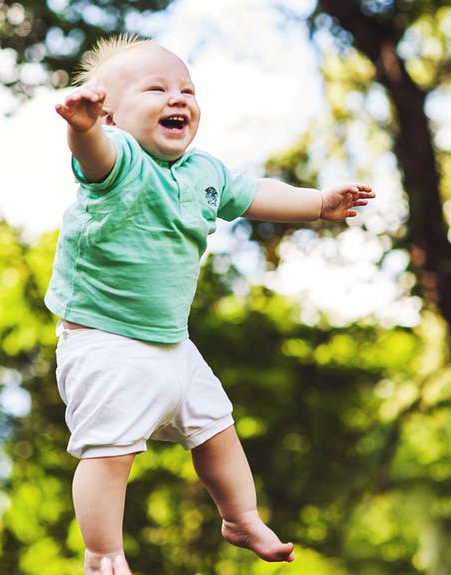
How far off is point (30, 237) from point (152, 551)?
3385 mm

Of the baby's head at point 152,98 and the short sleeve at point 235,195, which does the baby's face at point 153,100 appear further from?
the short sleeve at point 235,195

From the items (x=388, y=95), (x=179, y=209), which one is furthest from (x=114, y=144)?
(x=388, y=95)

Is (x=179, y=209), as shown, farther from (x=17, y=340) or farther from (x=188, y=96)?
(x=17, y=340)

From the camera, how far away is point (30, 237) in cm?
682

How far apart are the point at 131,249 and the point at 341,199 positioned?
0.49 meters

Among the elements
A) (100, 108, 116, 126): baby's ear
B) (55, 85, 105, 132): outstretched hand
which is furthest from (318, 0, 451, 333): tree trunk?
(55, 85, 105, 132): outstretched hand

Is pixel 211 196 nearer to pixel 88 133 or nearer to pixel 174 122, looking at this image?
pixel 174 122

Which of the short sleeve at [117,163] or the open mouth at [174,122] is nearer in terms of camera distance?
the short sleeve at [117,163]

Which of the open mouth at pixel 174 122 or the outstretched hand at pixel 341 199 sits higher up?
the open mouth at pixel 174 122

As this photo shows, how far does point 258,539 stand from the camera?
173cm

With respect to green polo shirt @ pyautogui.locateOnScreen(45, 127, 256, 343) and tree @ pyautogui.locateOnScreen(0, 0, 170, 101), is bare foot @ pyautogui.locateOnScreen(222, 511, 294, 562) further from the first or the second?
tree @ pyautogui.locateOnScreen(0, 0, 170, 101)

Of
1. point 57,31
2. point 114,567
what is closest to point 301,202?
point 114,567

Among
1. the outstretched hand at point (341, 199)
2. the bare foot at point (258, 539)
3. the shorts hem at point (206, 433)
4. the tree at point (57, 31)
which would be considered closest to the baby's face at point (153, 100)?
the outstretched hand at point (341, 199)

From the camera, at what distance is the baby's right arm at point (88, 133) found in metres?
1.37
